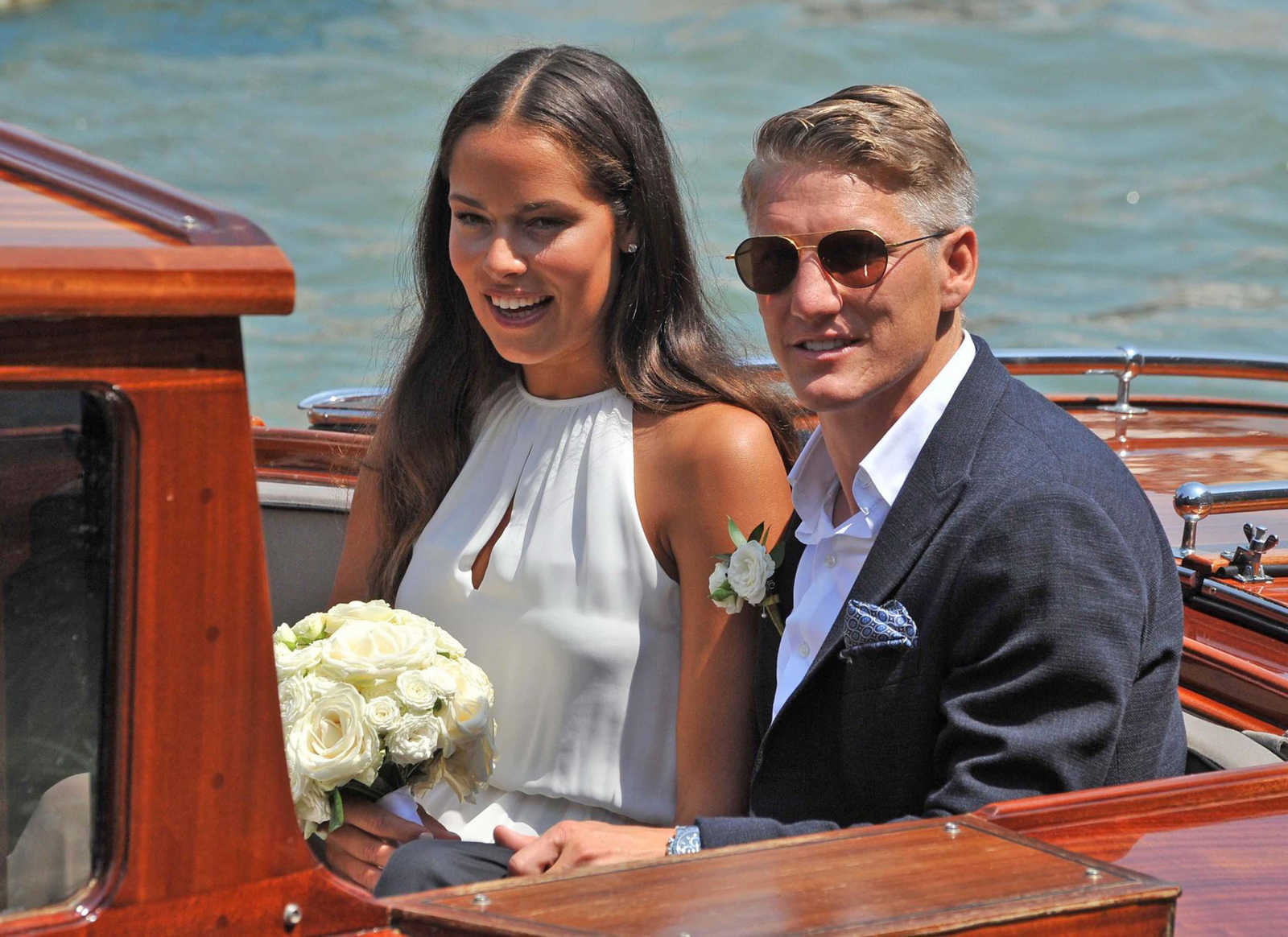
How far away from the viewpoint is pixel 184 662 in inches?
42.1

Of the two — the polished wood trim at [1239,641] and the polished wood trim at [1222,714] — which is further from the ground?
the polished wood trim at [1239,641]

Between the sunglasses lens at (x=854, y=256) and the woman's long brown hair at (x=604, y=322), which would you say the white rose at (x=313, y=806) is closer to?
the woman's long brown hair at (x=604, y=322)

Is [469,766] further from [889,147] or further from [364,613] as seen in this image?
[889,147]

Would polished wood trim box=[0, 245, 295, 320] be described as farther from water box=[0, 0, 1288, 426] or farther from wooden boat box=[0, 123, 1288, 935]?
water box=[0, 0, 1288, 426]

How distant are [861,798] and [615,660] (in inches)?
19.1

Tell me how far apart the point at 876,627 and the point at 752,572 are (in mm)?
274

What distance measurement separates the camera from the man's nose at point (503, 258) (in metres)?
2.05

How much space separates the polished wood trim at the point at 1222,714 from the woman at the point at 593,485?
57 centimetres

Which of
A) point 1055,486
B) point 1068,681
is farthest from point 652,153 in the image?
point 1068,681

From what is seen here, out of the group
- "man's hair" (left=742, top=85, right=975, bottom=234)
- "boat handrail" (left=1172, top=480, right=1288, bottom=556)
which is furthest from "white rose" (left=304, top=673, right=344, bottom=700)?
"boat handrail" (left=1172, top=480, right=1288, bottom=556)

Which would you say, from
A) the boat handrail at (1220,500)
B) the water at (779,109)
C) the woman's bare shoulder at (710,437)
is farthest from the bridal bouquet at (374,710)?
the water at (779,109)

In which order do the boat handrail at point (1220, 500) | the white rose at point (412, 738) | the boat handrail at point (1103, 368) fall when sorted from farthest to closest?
the boat handrail at point (1103, 368)
the boat handrail at point (1220, 500)
the white rose at point (412, 738)

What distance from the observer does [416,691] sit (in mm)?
1696

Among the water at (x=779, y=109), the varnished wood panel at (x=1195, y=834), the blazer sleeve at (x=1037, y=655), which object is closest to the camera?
the varnished wood panel at (x=1195, y=834)
